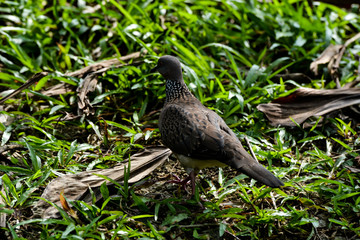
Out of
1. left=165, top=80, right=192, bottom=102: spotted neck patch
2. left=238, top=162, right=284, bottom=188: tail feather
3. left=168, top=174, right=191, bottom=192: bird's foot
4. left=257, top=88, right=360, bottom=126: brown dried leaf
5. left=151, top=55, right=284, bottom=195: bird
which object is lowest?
left=168, top=174, right=191, bottom=192: bird's foot

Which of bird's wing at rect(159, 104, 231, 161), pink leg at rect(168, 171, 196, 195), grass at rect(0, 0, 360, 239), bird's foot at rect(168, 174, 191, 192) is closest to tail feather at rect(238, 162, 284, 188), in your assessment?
bird's wing at rect(159, 104, 231, 161)

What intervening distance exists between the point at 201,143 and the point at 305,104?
179cm

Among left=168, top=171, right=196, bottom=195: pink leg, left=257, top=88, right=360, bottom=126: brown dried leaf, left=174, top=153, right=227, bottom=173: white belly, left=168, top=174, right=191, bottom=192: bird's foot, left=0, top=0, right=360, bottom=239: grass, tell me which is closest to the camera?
left=0, top=0, right=360, bottom=239: grass

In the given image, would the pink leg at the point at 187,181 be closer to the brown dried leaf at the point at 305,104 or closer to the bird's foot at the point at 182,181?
the bird's foot at the point at 182,181

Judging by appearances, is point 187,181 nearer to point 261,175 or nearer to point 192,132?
point 192,132

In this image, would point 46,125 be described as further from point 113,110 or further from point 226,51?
point 226,51

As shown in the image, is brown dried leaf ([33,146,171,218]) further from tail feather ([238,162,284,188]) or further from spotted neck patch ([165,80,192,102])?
tail feather ([238,162,284,188])

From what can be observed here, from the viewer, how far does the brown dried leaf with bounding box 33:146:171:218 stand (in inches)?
144

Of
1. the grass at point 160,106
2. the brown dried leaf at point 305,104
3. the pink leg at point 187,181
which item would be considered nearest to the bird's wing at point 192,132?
the pink leg at point 187,181

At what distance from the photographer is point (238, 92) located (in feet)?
17.2

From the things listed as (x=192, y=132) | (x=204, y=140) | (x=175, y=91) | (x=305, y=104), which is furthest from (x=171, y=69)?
(x=305, y=104)

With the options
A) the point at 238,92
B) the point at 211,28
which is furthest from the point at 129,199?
the point at 211,28

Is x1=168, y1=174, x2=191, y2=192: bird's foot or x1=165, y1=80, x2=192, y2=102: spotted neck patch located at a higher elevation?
x1=165, y1=80, x2=192, y2=102: spotted neck patch

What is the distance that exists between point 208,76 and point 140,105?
88 centimetres
